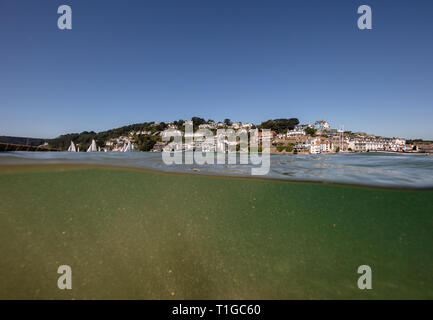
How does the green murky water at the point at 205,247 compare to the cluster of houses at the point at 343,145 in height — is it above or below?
below

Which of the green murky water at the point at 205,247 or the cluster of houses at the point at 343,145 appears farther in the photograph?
the cluster of houses at the point at 343,145

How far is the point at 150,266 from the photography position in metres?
3.90

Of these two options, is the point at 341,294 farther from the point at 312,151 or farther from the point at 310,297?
the point at 312,151

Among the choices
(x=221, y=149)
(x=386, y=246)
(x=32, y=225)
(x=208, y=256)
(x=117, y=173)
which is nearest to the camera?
(x=208, y=256)

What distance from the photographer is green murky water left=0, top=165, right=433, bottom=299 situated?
3412mm

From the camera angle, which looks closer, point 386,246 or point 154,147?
point 386,246

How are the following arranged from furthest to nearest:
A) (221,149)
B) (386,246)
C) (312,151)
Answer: (312,151)
(221,149)
(386,246)

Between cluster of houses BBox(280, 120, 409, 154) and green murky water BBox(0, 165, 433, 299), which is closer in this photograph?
green murky water BBox(0, 165, 433, 299)

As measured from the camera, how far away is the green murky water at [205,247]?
3.41 m

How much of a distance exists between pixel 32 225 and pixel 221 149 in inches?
1009

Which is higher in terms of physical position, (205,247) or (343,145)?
(343,145)

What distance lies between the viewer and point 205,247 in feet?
14.9

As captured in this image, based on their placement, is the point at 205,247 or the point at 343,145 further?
the point at 343,145
